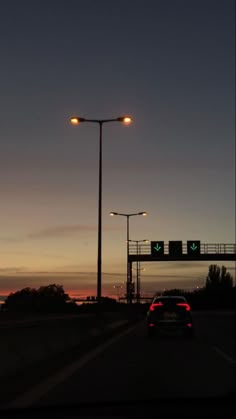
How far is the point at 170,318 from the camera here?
27703 millimetres

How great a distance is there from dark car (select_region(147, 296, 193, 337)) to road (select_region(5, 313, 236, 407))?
601 centimetres

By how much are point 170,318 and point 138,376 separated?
1456 cm

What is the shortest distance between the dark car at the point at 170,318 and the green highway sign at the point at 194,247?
116 feet

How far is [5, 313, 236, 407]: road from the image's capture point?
10547mm

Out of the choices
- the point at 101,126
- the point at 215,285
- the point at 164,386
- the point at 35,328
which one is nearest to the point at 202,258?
the point at 101,126

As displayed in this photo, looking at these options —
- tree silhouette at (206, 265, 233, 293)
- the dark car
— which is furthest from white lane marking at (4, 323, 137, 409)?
tree silhouette at (206, 265, 233, 293)

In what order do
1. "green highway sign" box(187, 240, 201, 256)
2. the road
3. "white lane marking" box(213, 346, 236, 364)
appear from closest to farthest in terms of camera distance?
the road → "white lane marking" box(213, 346, 236, 364) → "green highway sign" box(187, 240, 201, 256)

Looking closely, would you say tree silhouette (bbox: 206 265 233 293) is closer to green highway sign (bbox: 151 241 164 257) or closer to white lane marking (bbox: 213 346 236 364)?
green highway sign (bbox: 151 241 164 257)

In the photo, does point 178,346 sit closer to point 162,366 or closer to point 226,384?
point 162,366

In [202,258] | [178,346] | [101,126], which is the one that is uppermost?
[101,126]

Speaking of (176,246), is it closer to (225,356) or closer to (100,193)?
(100,193)

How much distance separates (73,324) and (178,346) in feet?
12.0

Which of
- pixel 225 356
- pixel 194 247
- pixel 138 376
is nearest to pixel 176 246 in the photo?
pixel 194 247

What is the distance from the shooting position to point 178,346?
22.5 metres
